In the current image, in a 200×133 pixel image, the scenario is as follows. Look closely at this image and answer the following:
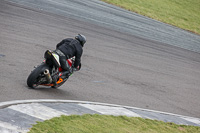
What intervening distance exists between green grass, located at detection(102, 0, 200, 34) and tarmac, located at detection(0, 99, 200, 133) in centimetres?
2185

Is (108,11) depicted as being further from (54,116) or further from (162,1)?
(54,116)

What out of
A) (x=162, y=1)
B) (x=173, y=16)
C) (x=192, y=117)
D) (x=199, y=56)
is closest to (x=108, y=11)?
(x=199, y=56)

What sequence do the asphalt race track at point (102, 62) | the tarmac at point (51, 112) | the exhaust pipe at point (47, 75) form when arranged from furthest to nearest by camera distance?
the asphalt race track at point (102, 62) → the exhaust pipe at point (47, 75) → the tarmac at point (51, 112)

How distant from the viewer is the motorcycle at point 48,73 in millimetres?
7905

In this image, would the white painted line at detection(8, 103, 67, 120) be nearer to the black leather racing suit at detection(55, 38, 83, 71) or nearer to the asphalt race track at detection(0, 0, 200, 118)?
the asphalt race track at detection(0, 0, 200, 118)

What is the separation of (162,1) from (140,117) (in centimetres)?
3228

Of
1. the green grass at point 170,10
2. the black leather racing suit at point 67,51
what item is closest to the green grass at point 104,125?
the black leather racing suit at point 67,51

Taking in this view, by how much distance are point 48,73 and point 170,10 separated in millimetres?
29847

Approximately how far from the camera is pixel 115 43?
1786cm

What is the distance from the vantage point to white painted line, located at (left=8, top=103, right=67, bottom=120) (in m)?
6.12

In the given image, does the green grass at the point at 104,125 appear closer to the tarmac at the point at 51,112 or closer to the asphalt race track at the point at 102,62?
the tarmac at the point at 51,112

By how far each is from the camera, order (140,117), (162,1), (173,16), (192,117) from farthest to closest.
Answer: (162,1) < (173,16) < (192,117) < (140,117)

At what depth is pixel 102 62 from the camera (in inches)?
528

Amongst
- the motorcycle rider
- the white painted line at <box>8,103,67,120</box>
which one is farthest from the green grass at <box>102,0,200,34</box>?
the white painted line at <box>8,103,67,120</box>
